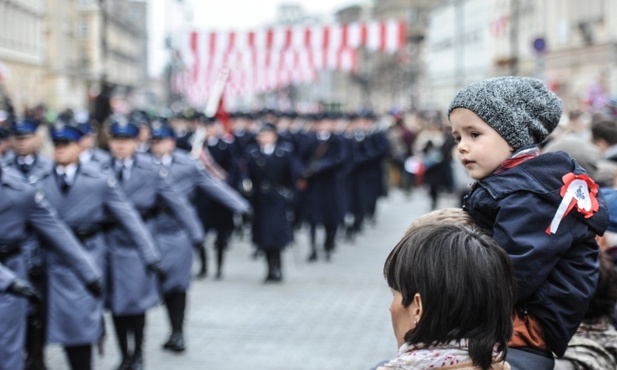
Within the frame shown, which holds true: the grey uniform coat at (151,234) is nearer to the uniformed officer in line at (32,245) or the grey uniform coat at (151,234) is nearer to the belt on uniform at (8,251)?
the uniformed officer in line at (32,245)

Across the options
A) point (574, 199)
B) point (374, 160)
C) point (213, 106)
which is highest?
point (213, 106)

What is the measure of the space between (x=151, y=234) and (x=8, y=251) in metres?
2.69

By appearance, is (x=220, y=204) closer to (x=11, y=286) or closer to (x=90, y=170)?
(x=90, y=170)

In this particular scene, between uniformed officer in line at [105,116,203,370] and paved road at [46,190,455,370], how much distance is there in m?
0.58

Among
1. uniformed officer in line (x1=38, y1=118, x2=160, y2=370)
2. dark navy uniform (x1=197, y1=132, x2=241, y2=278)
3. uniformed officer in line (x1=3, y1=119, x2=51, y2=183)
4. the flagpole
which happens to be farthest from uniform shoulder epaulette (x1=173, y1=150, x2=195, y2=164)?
the flagpole

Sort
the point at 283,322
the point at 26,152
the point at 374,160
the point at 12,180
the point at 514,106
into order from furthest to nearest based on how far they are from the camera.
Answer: the point at 374,160, the point at 283,322, the point at 26,152, the point at 12,180, the point at 514,106

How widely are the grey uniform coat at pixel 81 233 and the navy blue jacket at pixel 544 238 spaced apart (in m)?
4.05

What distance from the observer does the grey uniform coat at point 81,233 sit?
20.9 ft

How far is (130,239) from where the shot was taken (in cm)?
716

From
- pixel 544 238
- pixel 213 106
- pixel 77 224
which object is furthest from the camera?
pixel 213 106

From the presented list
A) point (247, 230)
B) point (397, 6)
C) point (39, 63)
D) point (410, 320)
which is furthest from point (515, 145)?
point (397, 6)

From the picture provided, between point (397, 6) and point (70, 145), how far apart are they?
404 ft

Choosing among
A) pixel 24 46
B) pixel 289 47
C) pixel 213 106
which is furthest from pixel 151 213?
pixel 24 46

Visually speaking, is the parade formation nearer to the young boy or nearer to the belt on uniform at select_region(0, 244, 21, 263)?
the belt on uniform at select_region(0, 244, 21, 263)
